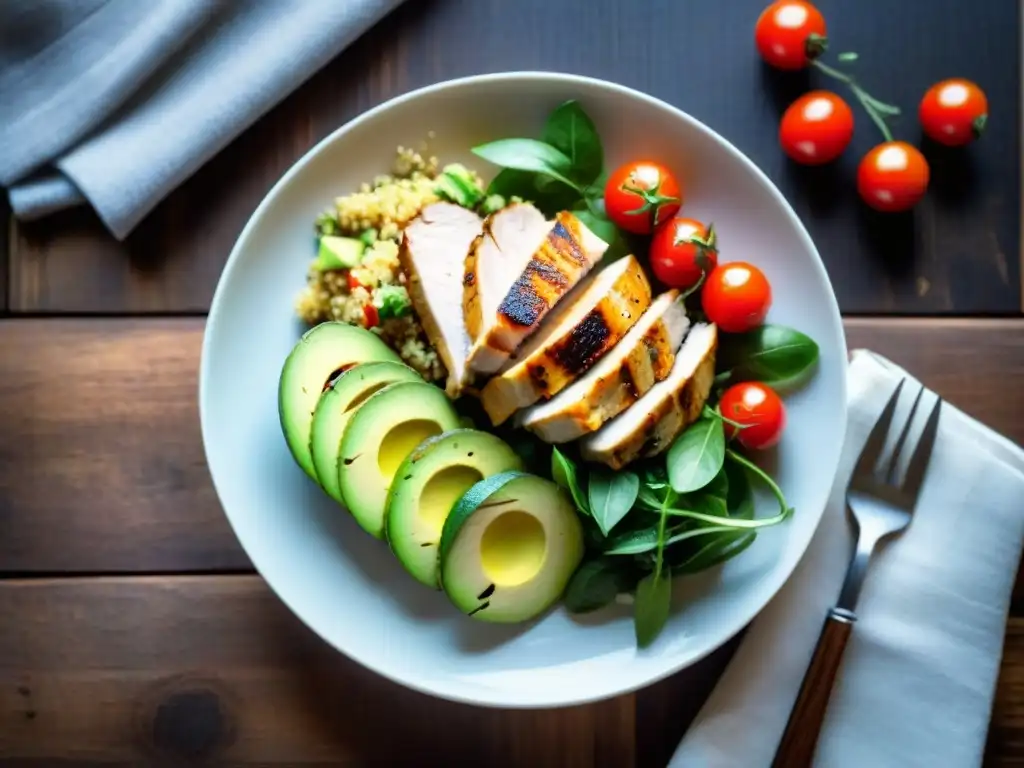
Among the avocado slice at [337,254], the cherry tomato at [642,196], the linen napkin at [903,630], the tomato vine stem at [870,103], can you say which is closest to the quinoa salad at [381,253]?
the avocado slice at [337,254]

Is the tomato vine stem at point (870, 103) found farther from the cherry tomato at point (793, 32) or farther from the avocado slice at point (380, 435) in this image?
the avocado slice at point (380, 435)

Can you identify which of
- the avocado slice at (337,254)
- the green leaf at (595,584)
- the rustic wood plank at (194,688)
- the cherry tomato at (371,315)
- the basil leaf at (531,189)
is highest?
the basil leaf at (531,189)

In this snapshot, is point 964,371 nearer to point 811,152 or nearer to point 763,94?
point 811,152

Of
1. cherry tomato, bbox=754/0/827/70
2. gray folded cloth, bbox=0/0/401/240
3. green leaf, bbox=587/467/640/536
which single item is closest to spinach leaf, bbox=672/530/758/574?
green leaf, bbox=587/467/640/536

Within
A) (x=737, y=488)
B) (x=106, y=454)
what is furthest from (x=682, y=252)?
(x=106, y=454)

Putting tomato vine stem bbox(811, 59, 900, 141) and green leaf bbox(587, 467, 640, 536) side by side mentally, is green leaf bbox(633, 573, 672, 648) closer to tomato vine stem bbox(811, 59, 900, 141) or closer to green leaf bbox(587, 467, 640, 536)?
green leaf bbox(587, 467, 640, 536)

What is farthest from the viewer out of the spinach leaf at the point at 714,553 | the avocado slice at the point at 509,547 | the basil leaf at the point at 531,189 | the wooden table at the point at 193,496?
the wooden table at the point at 193,496

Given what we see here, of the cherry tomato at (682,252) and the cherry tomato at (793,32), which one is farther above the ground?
the cherry tomato at (793,32)
